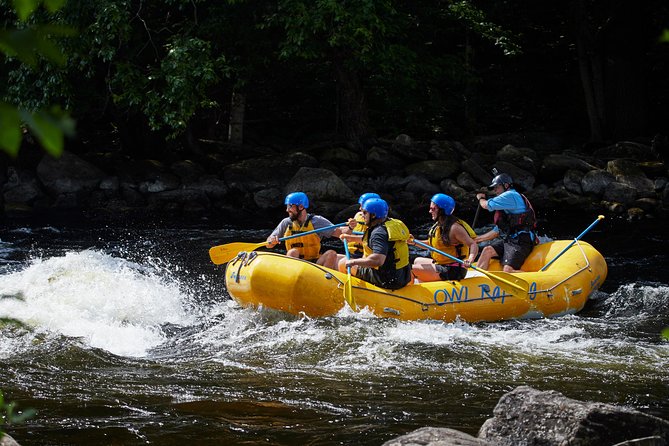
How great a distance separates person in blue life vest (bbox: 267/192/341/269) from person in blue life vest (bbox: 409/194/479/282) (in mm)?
899

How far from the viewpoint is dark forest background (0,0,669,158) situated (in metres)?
14.0

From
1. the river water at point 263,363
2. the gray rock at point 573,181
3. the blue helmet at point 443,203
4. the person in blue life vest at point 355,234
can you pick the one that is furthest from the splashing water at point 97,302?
the gray rock at point 573,181

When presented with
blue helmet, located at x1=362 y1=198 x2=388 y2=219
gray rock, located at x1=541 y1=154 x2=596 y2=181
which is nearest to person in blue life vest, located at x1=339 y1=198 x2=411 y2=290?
blue helmet, located at x1=362 y1=198 x2=388 y2=219

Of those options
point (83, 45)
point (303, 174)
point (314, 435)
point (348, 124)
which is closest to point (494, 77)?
point (348, 124)

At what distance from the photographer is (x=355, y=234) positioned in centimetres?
855

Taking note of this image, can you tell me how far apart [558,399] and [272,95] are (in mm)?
16865

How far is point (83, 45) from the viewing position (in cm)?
1327

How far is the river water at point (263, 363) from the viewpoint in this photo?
4859 mm

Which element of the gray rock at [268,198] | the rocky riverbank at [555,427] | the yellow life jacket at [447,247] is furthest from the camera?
the gray rock at [268,198]

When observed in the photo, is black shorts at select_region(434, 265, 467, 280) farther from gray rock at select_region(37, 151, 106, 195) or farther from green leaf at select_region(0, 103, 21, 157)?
gray rock at select_region(37, 151, 106, 195)

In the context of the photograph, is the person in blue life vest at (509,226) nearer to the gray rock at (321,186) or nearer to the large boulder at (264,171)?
the gray rock at (321,186)

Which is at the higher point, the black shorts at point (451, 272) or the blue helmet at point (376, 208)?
the blue helmet at point (376, 208)

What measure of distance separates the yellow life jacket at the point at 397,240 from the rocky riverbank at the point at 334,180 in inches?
266

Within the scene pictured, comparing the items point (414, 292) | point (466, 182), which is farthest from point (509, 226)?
point (466, 182)
